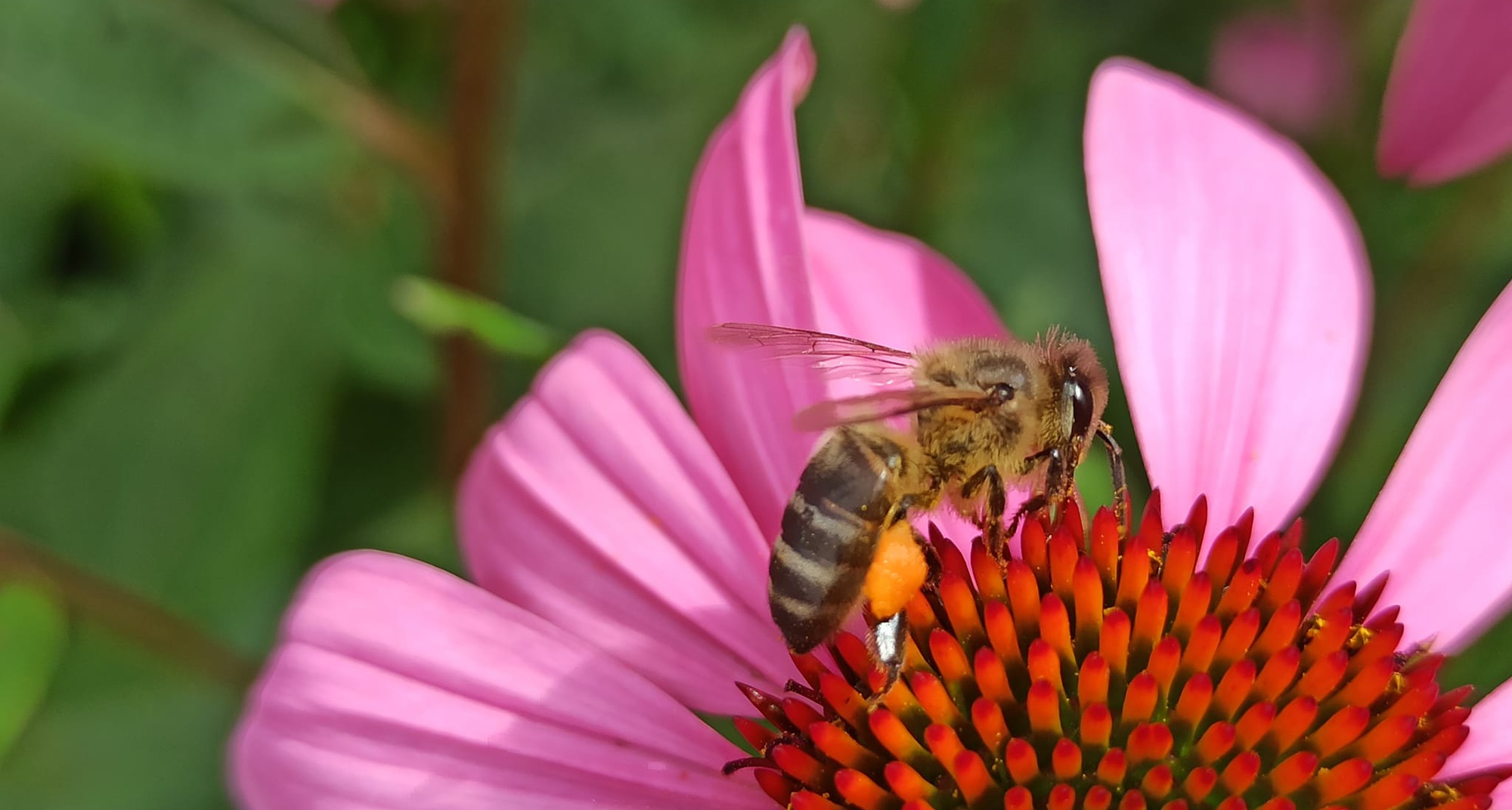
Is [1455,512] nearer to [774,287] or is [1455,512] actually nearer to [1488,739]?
[1488,739]

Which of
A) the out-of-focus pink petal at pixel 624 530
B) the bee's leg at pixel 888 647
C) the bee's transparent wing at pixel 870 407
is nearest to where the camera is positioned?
the bee's transparent wing at pixel 870 407

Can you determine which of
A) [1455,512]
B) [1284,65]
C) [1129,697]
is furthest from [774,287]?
[1284,65]

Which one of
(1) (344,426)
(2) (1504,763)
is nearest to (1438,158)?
(2) (1504,763)

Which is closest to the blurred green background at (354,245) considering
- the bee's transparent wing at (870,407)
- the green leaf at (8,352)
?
the green leaf at (8,352)

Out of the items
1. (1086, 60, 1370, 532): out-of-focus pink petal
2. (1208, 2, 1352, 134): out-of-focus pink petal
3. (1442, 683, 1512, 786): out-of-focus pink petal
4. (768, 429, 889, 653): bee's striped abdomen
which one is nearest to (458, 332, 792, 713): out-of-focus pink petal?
(768, 429, 889, 653): bee's striped abdomen

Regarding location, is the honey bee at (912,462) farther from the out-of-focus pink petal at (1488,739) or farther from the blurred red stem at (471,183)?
the blurred red stem at (471,183)

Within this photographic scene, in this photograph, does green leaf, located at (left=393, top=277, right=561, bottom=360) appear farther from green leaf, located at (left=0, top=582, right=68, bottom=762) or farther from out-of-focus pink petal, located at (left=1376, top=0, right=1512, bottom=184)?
out-of-focus pink petal, located at (left=1376, top=0, right=1512, bottom=184)

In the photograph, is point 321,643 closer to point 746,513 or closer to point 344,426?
point 746,513

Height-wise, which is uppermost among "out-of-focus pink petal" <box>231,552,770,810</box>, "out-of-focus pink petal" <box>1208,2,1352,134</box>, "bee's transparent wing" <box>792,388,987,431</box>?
"out-of-focus pink petal" <box>1208,2,1352,134</box>
